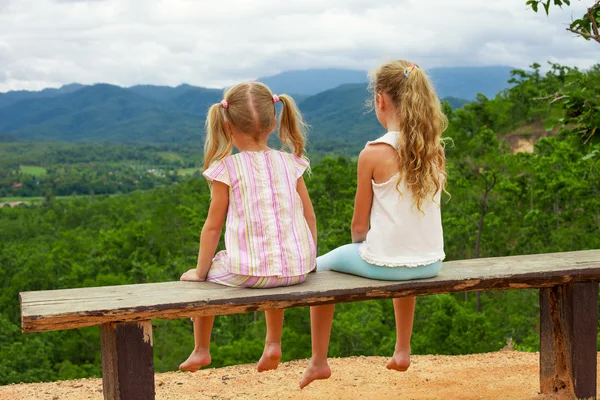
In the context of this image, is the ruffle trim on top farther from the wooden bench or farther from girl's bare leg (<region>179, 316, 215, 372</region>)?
girl's bare leg (<region>179, 316, 215, 372</region>)

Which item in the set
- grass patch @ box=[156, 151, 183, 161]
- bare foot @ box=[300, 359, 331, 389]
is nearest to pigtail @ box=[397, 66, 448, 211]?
bare foot @ box=[300, 359, 331, 389]

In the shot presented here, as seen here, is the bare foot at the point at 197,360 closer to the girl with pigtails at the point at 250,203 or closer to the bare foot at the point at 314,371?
the girl with pigtails at the point at 250,203

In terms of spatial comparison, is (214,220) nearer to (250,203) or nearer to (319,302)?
(250,203)

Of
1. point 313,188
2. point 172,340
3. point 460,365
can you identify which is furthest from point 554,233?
point 460,365

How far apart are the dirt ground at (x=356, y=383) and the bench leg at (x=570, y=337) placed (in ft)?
1.50

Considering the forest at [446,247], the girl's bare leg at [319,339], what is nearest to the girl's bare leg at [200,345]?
the girl's bare leg at [319,339]

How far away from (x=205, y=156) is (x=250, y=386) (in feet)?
7.76

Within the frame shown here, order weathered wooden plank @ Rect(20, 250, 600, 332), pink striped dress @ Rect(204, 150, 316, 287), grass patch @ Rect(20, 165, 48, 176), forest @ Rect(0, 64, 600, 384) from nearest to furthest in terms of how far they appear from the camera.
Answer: weathered wooden plank @ Rect(20, 250, 600, 332)
pink striped dress @ Rect(204, 150, 316, 287)
forest @ Rect(0, 64, 600, 384)
grass patch @ Rect(20, 165, 48, 176)

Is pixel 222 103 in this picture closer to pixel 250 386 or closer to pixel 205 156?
pixel 205 156

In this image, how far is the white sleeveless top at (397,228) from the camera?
11.1 feet

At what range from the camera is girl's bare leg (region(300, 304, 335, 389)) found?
11.6ft

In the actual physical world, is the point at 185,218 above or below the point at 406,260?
below

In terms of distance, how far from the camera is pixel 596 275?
370cm

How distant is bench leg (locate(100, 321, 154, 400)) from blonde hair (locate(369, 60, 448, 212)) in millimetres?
1350
